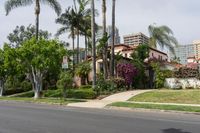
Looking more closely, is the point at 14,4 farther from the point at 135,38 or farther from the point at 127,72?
the point at 135,38

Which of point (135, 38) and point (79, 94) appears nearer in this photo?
point (79, 94)

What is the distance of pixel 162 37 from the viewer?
51812 mm

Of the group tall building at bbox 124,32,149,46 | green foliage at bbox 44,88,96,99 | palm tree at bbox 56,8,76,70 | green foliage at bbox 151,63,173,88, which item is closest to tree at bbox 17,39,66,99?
green foliage at bbox 44,88,96,99

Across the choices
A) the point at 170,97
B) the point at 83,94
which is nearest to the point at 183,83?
the point at 170,97

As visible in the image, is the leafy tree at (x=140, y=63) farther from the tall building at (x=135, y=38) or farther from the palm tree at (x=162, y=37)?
the tall building at (x=135, y=38)

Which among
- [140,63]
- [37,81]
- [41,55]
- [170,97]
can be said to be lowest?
[170,97]

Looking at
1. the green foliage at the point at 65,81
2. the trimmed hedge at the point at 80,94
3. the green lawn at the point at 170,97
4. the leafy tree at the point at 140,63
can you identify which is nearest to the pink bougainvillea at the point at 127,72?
the leafy tree at the point at 140,63

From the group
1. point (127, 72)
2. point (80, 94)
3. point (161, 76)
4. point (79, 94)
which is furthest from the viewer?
point (161, 76)

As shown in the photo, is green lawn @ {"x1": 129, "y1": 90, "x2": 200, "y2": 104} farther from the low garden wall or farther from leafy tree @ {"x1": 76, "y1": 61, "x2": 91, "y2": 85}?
leafy tree @ {"x1": 76, "y1": 61, "x2": 91, "y2": 85}

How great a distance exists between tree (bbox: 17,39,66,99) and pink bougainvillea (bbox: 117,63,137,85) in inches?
266

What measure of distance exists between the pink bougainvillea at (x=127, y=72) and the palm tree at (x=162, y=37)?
50.8ft

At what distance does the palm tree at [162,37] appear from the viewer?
51247 mm

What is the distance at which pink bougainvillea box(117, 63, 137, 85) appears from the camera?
120ft

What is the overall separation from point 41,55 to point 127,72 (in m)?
9.03
